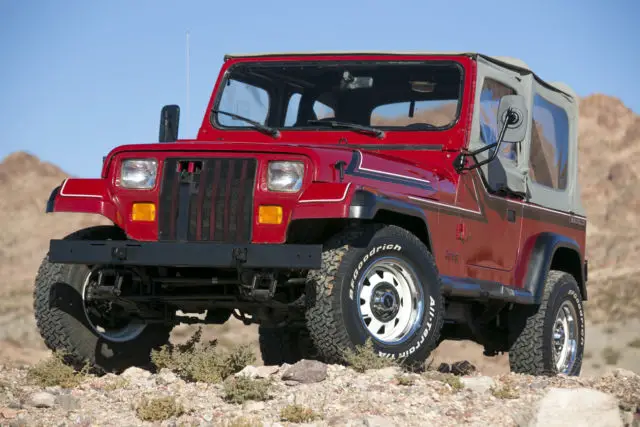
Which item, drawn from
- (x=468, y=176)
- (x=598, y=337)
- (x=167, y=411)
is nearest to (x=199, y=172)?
(x=167, y=411)

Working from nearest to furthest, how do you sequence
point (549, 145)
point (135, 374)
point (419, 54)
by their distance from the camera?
point (135, 374) → point (419, 54) → point (549, 145)

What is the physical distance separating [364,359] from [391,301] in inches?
25.5

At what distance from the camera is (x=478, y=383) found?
7.59m

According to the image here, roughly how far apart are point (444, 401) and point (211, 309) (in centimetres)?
190

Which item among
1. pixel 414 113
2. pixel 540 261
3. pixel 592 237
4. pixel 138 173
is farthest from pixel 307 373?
pixel 592 237

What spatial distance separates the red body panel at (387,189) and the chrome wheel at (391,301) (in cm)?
47

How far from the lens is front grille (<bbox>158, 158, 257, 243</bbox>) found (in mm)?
7742

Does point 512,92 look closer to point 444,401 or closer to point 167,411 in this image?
point 444,401

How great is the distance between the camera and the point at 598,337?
109ft

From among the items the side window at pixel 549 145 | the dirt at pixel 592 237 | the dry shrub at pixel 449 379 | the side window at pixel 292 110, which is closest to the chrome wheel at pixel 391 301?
the dry shrub at pixel 449 379

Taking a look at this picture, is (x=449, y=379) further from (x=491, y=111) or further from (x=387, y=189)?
(x=491, y=111)

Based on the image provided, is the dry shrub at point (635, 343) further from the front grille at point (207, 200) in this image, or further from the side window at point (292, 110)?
the front grille at point (207, 200)

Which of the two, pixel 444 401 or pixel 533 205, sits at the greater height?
pixel 533 205

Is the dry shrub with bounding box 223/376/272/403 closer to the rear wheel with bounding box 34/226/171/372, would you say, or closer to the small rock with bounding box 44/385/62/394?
the small rock with bounding box 44/385/62/394
